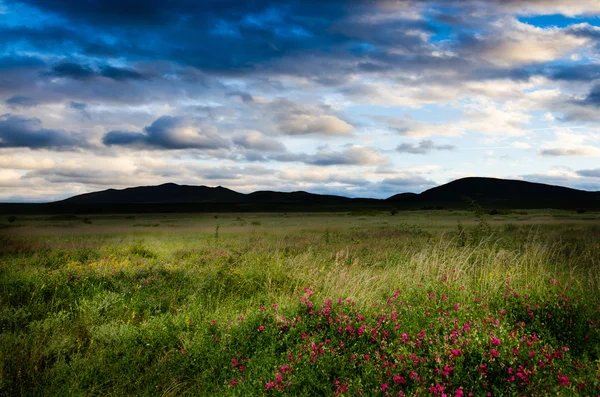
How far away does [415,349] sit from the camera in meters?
5.80

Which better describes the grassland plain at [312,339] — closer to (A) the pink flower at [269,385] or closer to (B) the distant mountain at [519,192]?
(A) the pink flower at [269,385]

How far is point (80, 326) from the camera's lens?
25.2 ft

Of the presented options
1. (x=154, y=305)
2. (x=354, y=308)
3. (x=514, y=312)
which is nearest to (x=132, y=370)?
(x=154, y=305)

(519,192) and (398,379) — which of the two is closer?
(398,379)

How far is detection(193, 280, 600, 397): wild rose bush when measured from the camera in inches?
199

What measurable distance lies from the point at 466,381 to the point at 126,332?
5.30m

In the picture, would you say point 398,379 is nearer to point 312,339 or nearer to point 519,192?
point 312,339

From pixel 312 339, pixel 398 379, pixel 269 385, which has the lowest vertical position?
pixel 269 385

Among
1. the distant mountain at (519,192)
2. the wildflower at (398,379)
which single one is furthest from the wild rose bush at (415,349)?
the distant mountain at (519,192)

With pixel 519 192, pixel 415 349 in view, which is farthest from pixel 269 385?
pixel 519 192

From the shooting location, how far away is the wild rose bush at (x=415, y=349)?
505 cm

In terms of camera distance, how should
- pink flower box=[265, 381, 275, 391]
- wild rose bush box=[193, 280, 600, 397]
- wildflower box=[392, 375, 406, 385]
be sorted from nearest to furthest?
wildflower box=[392, 375, 406, 385], wild rose bush box=[193, 280, 600, 397], pink flower box=[265, 381, 275, 391]

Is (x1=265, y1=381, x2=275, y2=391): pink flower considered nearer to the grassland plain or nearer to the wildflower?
the grassland plain

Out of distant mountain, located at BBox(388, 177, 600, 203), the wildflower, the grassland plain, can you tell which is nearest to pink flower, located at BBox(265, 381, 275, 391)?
the grassland plain
